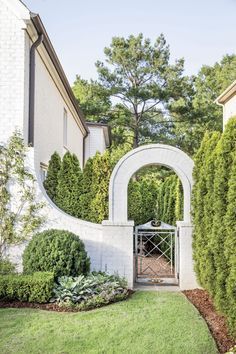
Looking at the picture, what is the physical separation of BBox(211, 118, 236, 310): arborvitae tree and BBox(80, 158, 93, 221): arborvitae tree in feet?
13.0

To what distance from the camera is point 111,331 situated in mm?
5727

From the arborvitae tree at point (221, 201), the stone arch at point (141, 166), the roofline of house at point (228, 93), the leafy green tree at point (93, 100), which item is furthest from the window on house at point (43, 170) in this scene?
the leafy green tree at point (93, 100)

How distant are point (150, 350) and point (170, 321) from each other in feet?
3.46

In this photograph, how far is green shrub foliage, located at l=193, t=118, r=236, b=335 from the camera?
224 inches

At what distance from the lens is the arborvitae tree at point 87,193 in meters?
9.57

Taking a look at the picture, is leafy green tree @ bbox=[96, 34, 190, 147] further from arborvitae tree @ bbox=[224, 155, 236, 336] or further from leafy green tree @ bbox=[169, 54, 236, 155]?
arborvitae tree @ bbox=[224, 155, 236, 336]

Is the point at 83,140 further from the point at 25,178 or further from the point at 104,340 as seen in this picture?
the point at 104,340

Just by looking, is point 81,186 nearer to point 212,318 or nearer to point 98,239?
point 98,239

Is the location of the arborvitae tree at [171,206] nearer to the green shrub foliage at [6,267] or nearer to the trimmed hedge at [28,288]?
the green shrub foliage at [6,267]

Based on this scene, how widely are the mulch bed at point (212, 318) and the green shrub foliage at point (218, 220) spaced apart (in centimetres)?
28

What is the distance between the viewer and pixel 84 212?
9.57 meters

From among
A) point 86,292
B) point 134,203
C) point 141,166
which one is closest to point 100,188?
point 141,166

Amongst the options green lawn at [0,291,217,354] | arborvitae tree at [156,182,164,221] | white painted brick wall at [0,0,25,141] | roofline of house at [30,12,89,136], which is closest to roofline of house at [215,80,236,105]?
arborvitae tree at [156,182,164,221]

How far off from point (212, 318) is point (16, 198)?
5.04 meters
